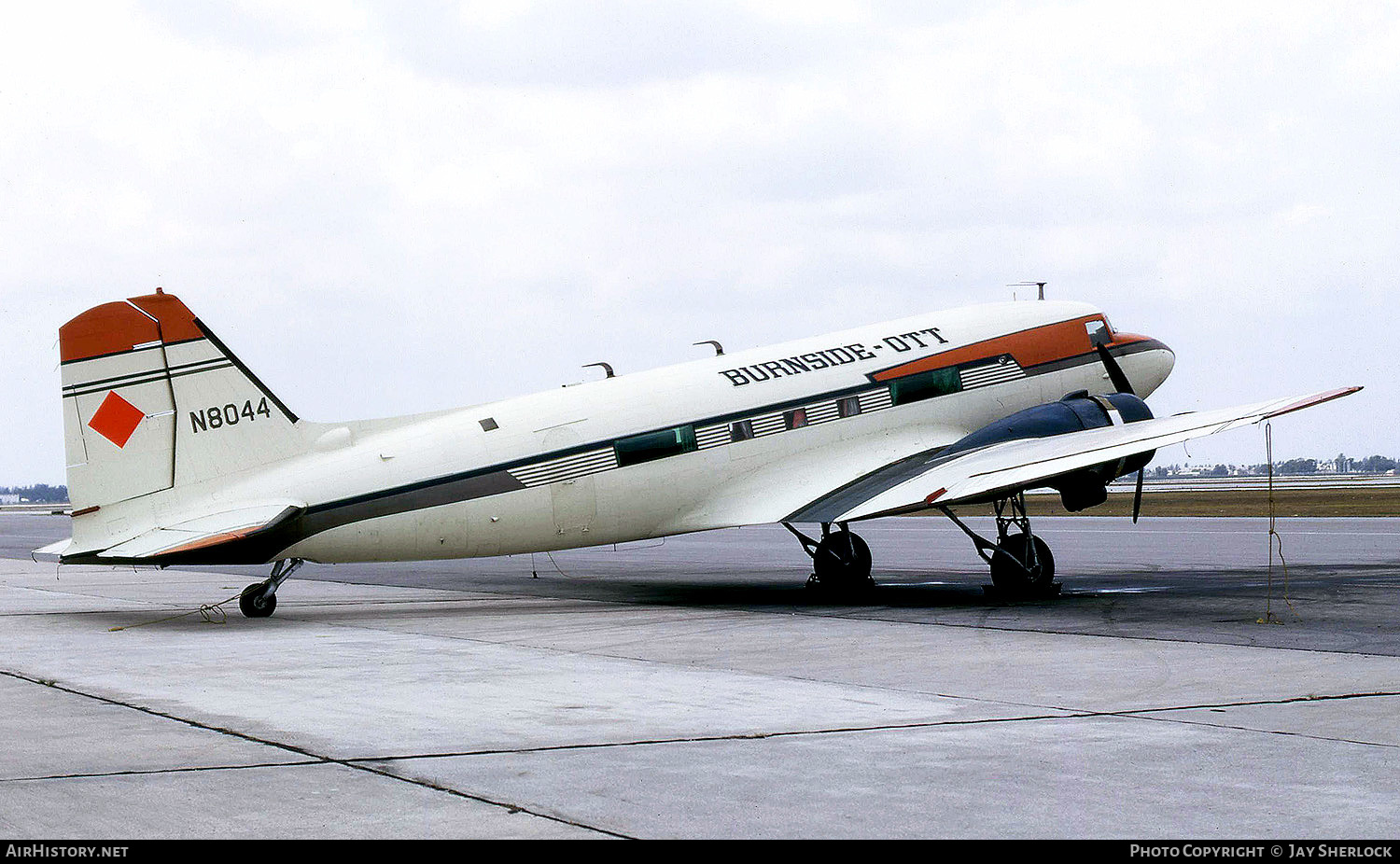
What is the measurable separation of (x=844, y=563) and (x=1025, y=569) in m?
3.17

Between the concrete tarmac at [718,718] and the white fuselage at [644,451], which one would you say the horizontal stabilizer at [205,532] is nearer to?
the white fuselage at [644,451]

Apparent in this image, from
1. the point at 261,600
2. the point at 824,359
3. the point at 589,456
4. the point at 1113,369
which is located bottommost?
the point at 261,600

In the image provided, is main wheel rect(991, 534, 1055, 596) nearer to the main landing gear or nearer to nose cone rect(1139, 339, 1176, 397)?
nose cone rect(1139, 339, 1176, 397)

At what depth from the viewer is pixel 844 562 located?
2411cm

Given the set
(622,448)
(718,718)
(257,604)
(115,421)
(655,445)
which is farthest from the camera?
(655,445)

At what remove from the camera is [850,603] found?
866 inches

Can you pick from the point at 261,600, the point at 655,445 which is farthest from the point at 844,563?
the point at 261,600

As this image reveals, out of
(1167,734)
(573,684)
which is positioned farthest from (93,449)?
(1167,734)

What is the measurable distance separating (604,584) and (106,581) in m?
11.8

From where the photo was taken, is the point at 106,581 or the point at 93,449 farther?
the point at 106,581

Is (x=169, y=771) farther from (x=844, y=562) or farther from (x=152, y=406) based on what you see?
(x=844, y=562)

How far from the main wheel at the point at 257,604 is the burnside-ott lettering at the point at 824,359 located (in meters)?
7.82
